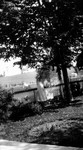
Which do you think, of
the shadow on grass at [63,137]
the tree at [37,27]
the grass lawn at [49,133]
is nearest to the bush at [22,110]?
the grass lawn at [49,133]

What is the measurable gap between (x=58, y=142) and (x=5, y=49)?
→ 12.2 meters

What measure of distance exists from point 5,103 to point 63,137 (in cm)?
562

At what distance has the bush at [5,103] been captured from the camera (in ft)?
39.3

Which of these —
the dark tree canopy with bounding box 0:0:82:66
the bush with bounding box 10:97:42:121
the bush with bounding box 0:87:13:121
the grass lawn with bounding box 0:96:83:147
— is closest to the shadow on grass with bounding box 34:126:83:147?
the grass lawn with bounding box 0:96:83:147

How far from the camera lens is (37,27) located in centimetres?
1684

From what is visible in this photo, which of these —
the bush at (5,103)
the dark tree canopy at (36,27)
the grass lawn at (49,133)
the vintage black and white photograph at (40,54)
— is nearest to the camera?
the grass lawn at (49,133)

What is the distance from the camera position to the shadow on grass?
270 inches

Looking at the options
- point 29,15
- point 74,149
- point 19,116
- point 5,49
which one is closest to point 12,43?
point 5,49

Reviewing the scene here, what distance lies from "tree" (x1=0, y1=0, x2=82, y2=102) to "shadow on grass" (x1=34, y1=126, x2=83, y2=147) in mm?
8326

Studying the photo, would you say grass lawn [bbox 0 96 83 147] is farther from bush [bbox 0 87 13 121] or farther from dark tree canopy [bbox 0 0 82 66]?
dark tree canopy [bbox 0 0 82 66]

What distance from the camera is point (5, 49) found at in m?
17.9

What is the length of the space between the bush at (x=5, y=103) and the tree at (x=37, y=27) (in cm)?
514

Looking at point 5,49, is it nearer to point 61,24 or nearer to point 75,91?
point 61,24

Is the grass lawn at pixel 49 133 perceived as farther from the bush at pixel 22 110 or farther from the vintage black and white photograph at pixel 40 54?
the bush at pixel 22 110
